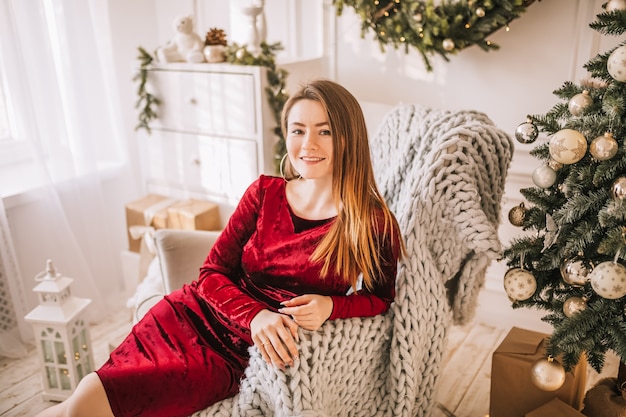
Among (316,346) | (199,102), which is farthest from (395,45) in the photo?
(316,346)

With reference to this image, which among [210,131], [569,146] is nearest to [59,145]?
[210,131]

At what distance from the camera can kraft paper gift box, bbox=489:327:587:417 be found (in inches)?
62.4

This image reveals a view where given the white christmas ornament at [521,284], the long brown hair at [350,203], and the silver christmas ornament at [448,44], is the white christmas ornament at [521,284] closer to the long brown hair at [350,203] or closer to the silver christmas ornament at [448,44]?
the long brown hair at [350,203]

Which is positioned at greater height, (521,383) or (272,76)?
(272,76)

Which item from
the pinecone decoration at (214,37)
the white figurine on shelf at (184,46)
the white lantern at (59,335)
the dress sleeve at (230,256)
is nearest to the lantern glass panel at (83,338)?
the white lantern at (59,335)

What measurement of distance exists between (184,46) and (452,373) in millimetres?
1817

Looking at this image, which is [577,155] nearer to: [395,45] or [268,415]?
[268,415]

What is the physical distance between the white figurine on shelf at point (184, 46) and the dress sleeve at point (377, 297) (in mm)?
1449

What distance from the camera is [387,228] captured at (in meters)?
1.38

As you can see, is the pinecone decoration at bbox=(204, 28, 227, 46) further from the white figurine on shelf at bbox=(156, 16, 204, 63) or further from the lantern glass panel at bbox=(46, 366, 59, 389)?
Answer: the lantern glass panel at bbox=(46, 366, 59, 389)

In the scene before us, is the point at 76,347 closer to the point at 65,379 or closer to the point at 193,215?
the point at 65,379

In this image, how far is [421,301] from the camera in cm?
141

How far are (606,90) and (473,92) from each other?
110cm

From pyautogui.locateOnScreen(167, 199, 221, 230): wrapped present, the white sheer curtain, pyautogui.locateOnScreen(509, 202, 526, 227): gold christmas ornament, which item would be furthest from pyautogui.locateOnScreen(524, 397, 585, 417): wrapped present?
the white sheer curtain
